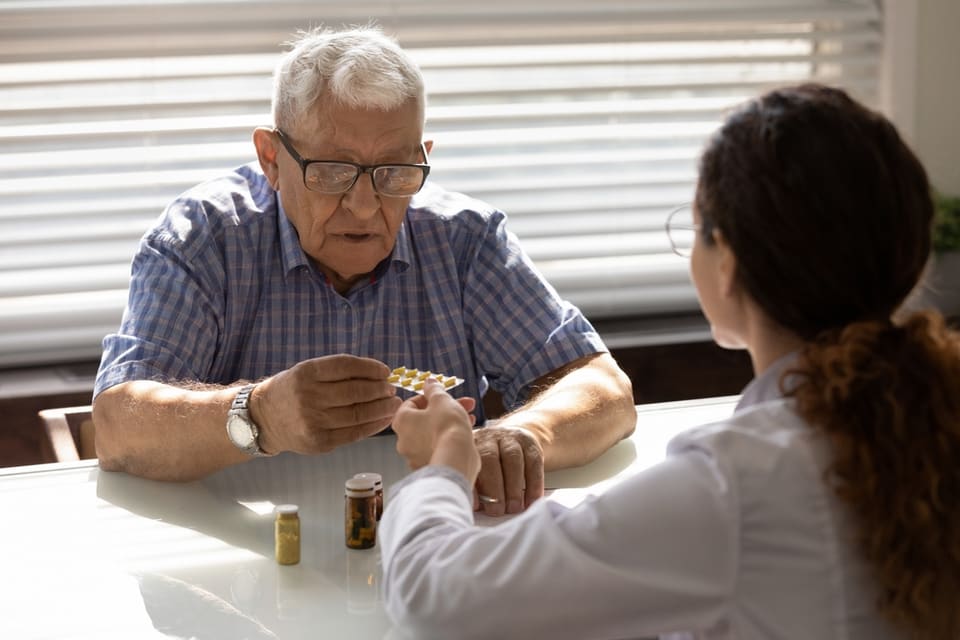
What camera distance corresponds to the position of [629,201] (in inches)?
141

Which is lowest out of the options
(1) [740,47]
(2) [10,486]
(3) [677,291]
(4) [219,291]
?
(3) [677,291]

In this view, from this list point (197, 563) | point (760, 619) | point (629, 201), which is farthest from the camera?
point (629, 201)

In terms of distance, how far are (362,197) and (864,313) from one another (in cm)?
123

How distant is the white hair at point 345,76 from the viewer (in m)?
2.13

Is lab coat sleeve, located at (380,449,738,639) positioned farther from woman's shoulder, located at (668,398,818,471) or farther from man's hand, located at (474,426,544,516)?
man's hand, located at (474,426,544,516)

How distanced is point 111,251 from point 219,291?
41.8 inches

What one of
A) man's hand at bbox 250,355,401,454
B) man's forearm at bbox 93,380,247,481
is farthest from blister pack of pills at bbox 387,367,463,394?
man's forearm at bbox 93,380,247,481

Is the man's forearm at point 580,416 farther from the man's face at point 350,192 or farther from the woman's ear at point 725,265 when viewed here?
the woman's ear at point 725,265

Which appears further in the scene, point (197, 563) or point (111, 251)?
point (111, 251)

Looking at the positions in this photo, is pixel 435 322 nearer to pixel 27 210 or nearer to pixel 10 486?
pixel 10 486

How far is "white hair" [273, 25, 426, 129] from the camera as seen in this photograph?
213cm

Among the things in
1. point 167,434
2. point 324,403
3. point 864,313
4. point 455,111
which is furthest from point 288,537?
point 455,111

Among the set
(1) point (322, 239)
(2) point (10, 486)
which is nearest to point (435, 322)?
(1) point (322, 239)

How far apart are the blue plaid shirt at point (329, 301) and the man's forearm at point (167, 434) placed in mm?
154
